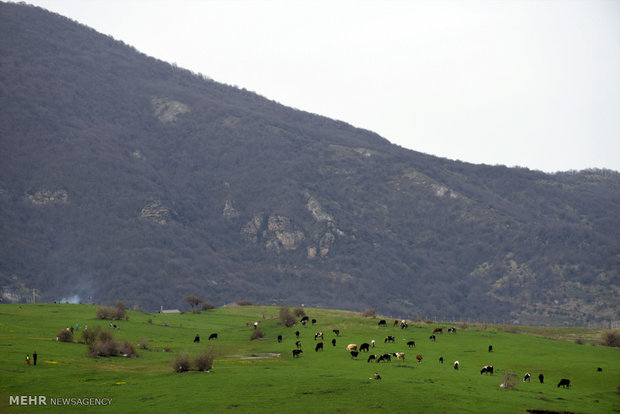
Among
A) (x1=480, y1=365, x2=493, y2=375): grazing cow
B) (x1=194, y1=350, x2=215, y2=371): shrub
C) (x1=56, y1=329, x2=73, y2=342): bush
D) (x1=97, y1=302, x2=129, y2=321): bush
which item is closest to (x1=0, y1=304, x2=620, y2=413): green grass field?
(x1=56, y1=329, x2=73, y2=342): bush

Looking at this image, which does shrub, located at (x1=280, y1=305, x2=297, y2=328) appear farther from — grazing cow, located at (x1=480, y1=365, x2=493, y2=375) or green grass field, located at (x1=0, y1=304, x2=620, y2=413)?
grazing cow, located at (x1=480, y1=365, x2=493, y2=375)

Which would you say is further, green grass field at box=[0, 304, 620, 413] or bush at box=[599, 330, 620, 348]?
bush at box=[599, 330, 620, 348]

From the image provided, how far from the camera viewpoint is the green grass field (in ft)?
165

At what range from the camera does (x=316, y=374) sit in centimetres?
5966

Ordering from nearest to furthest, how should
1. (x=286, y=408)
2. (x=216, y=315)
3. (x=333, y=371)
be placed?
(x=286, y=408) → (x=333, y=371) → (x=216, y=315)

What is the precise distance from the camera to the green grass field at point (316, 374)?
50.3m

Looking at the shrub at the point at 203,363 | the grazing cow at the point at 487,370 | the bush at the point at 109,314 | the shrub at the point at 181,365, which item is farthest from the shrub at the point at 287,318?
the grazing cow at the point at 487,370

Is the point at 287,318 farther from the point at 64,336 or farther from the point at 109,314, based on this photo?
the point at 64,336

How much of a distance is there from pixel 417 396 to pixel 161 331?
5985cm

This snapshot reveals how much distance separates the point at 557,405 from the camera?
5181cm

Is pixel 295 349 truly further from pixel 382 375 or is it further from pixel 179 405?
pixel 179 405

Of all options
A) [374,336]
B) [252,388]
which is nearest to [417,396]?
[252,388]

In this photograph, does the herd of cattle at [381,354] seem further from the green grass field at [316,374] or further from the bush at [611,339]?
the bush at [611,339]

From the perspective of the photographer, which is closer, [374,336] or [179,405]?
[179,405]
